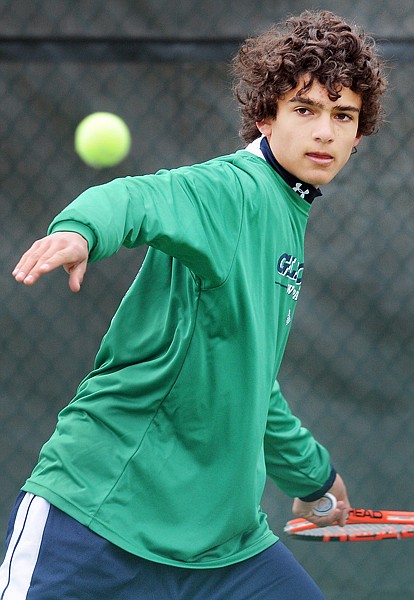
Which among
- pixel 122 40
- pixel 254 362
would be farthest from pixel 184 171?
pixel 122 40

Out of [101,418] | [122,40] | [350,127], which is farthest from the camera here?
[122,40]

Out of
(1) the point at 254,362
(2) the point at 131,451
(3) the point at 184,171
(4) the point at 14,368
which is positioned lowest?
(4) the point at 14,368

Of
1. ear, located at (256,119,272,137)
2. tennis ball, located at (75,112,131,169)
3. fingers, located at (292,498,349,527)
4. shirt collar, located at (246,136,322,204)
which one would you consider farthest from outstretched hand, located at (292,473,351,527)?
tennis ball, located at (75,112,131,169)

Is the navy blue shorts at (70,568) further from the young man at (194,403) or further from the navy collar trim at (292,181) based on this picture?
the navy collar trim at (292,181)

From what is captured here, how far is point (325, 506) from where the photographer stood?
2.23 m

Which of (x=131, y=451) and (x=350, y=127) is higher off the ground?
(x=350, y=127)

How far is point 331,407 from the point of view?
10.6 feet

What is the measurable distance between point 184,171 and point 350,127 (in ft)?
1.42

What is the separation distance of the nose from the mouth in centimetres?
3

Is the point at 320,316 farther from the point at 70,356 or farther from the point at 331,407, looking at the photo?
the point at 70,356

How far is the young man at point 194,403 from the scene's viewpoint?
66.0 inches

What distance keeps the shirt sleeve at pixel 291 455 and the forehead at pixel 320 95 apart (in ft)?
2.04

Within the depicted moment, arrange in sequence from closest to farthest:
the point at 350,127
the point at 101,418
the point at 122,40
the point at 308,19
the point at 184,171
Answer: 1. the point at 184,171
2. the point at 101,418
3. the point at 350,127
4. the point at 308,19
5. the point at 122,40

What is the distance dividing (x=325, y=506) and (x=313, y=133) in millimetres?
874
